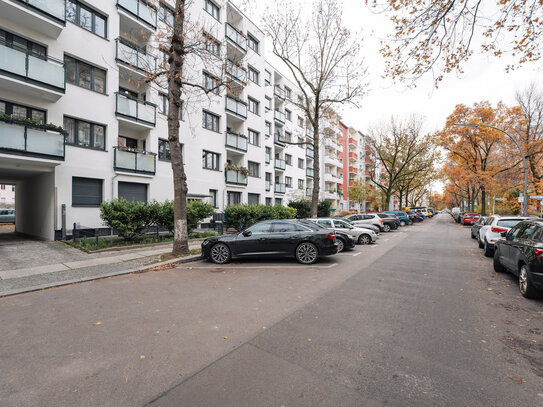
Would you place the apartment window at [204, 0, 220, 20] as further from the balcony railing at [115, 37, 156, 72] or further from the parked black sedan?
the parked black sedan

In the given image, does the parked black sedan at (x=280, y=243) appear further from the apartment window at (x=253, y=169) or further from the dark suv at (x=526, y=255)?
the apartment window at (x=253, y=169)

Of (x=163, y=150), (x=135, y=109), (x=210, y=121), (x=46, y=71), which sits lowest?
(x=163, y=150)

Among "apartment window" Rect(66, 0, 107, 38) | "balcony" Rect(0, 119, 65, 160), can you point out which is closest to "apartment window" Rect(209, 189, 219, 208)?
"balcony" Rect(0, 119, 65, 160)

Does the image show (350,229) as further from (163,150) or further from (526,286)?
(163,150)

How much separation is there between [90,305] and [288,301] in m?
3.60

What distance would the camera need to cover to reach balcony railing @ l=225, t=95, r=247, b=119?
901 inches

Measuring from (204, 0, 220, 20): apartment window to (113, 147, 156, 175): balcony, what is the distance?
12.6 metres

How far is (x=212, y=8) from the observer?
72.1 feet

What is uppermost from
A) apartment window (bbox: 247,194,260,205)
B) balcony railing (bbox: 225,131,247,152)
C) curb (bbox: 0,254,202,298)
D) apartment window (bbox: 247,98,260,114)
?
apartment window (bbox: 247,98,260,114)

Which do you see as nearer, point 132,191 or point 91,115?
point 91,115

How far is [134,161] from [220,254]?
32.2ft

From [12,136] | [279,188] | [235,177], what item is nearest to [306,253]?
[12,136]

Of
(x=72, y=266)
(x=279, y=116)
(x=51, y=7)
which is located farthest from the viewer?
(x=279, y=116)

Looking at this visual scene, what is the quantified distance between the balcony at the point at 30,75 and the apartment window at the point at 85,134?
1436mm
